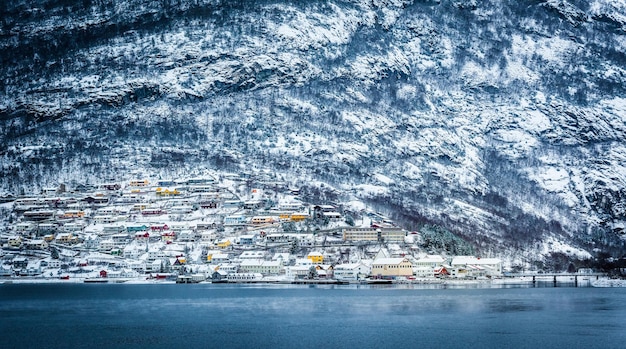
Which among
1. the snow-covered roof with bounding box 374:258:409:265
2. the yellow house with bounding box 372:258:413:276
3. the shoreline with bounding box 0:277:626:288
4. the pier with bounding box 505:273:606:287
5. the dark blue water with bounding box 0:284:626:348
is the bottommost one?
the dark blue water with bounding box 0:284:626:348

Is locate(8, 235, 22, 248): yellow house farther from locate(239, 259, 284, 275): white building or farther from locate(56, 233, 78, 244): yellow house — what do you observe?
locate(239, 259, 284, 275): white building

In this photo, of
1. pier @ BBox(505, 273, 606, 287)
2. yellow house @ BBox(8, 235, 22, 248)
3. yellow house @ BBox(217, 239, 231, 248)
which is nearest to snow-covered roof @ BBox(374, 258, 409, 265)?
pier @ BBox(505, 273, 606, 287)

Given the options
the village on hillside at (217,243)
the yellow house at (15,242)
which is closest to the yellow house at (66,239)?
the village on hillside at (217,243)

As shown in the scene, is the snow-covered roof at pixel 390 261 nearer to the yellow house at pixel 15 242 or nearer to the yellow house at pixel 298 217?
the yellow house at pixel 298 217

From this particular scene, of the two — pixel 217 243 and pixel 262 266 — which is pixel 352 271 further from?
pixel 217 243

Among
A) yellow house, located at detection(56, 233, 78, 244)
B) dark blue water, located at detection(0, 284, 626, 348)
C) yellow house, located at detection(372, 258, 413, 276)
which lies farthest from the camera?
yellow house, located at detection(56, 233, 78, 244)

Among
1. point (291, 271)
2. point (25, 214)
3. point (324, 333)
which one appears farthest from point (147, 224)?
point (324, 333)

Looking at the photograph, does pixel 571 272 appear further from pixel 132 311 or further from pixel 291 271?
pixel 132 311
